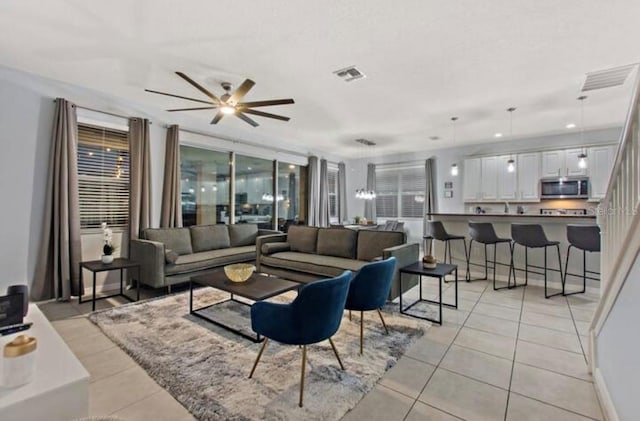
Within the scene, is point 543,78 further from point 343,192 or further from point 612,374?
point 343,192

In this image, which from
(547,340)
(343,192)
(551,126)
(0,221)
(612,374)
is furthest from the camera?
(343,192)

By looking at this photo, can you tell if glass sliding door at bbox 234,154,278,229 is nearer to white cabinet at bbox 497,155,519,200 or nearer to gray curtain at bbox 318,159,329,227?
gray curtain at bbox 318,159,329,227

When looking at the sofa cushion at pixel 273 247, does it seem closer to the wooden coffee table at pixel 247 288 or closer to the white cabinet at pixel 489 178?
the wooden coffee table at pixel 247 288

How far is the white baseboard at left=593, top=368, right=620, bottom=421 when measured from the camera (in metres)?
1.67

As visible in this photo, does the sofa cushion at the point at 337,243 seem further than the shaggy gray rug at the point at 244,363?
Yes

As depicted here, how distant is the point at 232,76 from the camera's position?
3.66 m

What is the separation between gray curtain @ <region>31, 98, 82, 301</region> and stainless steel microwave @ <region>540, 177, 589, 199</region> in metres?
8.42

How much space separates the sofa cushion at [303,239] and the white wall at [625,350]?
11.7 ft

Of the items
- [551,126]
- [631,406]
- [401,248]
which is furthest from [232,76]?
[551,126]

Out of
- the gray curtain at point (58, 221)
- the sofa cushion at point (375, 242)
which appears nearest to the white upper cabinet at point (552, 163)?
the sofa cushion at point (375, 242)

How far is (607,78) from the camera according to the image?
3598 mm

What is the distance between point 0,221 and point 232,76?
3246 mm

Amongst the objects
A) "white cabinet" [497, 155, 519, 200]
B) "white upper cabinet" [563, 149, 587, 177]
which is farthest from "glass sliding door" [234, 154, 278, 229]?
"white upper cabinet" [563, 149, 587, 177]

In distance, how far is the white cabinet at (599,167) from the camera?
5719 mm
